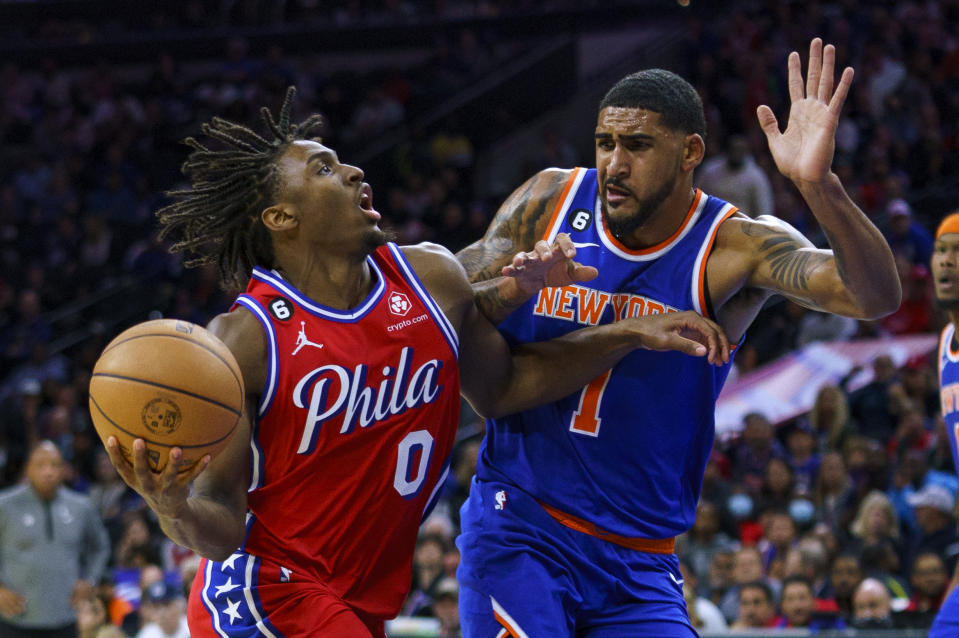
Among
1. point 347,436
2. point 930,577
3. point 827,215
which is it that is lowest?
point 930,577

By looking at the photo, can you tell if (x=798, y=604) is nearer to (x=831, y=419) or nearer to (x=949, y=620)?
(x=831, y=419)

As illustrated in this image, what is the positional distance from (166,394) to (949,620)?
9.51 ft

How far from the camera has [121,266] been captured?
49.9 feet

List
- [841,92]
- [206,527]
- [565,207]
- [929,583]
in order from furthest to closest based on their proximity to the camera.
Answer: [929,583] → [565,207] → [841,92] → [206,527]

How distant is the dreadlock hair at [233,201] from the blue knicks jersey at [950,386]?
288 centimetres

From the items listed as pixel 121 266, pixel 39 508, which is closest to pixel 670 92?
pixel 39 508

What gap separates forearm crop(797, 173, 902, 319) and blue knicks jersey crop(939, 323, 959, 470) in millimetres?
1791

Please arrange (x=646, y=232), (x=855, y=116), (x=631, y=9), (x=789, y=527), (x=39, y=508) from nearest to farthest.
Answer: (x=646, y=232) → (x=789, y=527) → (x=39, y=508) → (x=855, y=116) → (x=631, y=9)

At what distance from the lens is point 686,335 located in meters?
3.73

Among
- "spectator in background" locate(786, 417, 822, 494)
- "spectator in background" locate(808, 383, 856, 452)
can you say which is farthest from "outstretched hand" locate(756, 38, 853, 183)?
"spectator in background" locate(808, 383, 856, 452)

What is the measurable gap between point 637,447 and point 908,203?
342 inches

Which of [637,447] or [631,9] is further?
[631,9]

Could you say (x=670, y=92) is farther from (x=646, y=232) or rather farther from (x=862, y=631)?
(x=862, y=631)

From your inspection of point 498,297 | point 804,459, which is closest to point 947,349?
point 498,297
